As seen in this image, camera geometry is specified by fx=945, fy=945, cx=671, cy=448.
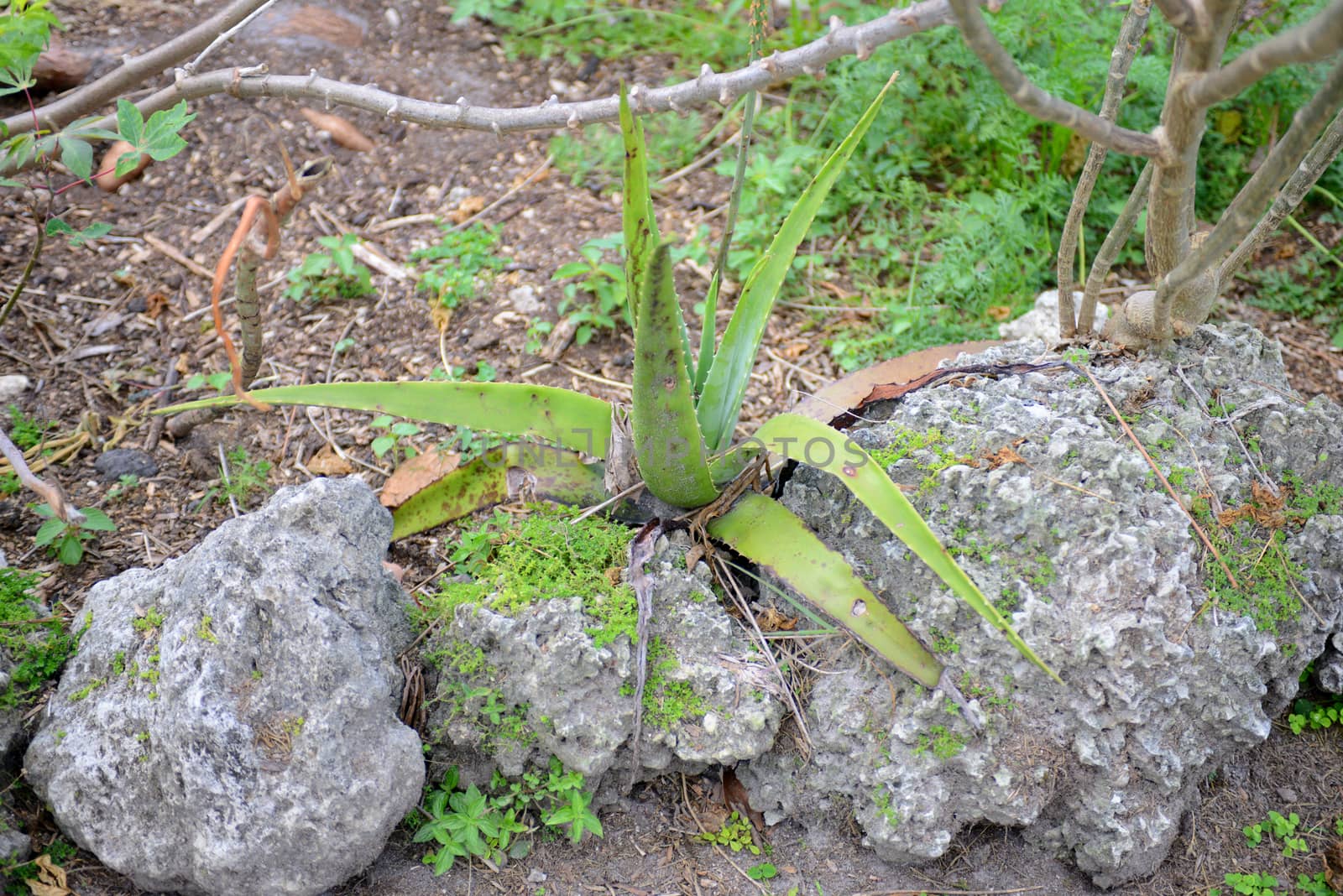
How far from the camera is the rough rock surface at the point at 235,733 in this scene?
1587 millimetres

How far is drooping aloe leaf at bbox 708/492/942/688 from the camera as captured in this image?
5.64ft

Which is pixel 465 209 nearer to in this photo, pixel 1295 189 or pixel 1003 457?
pixel 1003 457

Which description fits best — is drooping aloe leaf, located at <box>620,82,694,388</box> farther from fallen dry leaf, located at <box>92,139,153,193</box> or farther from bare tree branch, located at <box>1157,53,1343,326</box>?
fallen dry leaf, located at <box>92,139,153,193</box>

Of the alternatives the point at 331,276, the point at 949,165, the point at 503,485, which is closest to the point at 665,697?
the point at 503,485

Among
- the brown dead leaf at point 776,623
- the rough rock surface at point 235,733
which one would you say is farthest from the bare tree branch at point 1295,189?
the rough rock surface at point 235,733

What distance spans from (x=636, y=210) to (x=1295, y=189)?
1457 mm

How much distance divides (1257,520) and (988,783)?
76cm

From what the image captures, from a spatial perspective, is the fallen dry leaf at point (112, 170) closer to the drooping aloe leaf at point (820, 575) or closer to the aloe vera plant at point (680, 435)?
the aloe vera plant at point (680, 435)

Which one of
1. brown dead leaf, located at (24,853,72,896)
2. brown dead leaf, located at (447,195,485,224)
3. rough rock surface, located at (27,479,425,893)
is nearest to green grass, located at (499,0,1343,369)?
brown dead leaf, located at (447,195,485,224)

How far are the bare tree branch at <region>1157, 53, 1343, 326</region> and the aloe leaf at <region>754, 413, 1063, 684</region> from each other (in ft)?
2.24

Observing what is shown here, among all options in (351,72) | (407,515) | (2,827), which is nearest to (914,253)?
(407,515)

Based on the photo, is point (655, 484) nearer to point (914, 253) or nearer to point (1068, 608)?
point (1068, 608)

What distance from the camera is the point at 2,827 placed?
163 cm

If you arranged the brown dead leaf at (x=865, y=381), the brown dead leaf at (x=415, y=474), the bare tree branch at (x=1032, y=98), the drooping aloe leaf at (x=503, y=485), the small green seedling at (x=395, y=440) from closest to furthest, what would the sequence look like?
the bare tree branch at (x=1032, y=98), the drooping aloe leaf at (x=503, y=485), the brown dead leaf at (x=865, y=381), the brown dead leaf at (x=415, y=474), the small green seedling at (x=395, y=440)
